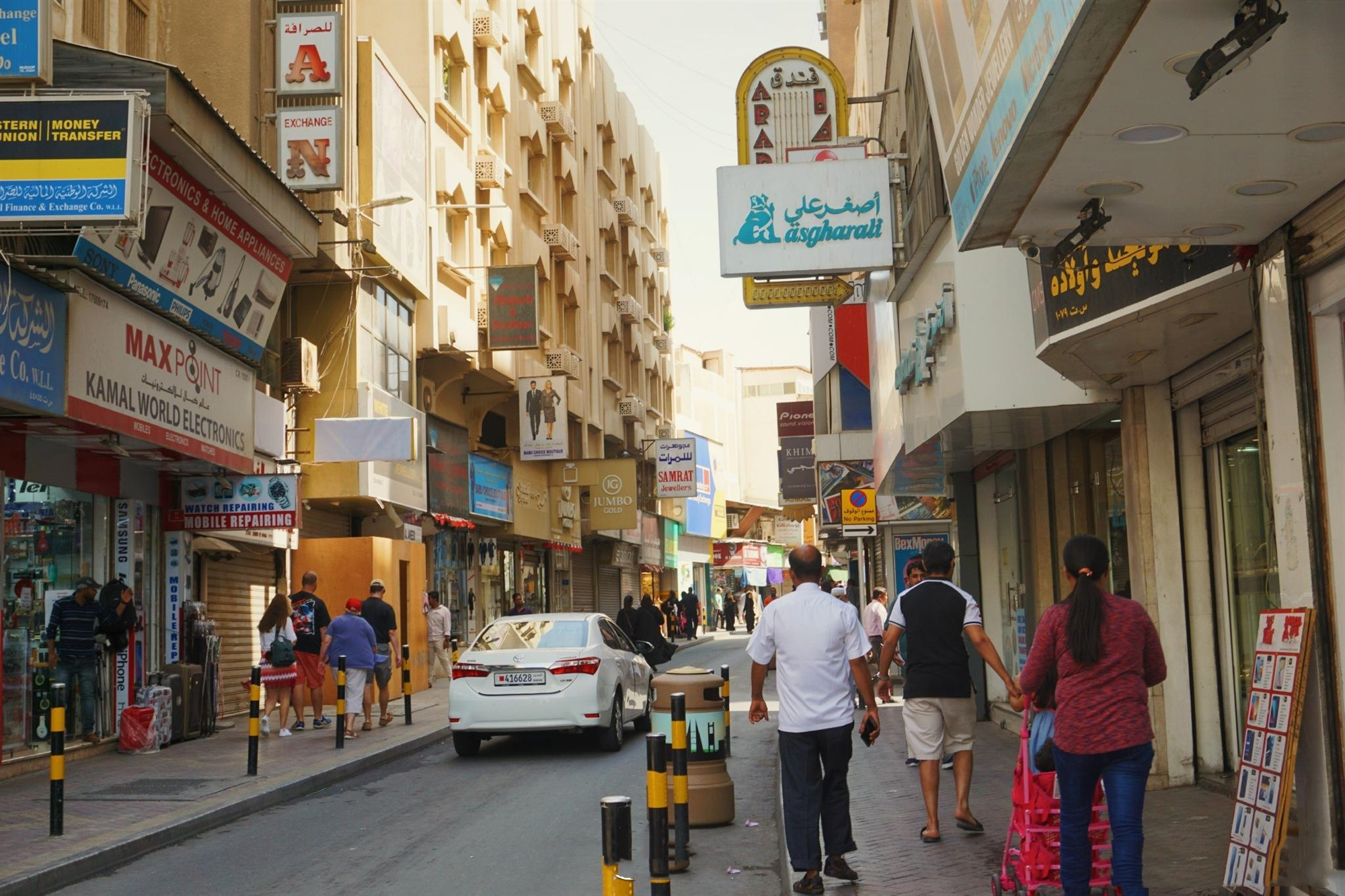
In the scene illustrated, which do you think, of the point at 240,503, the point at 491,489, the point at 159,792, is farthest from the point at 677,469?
the point at 159,792

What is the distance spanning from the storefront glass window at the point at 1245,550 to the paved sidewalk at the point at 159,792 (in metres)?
8.15

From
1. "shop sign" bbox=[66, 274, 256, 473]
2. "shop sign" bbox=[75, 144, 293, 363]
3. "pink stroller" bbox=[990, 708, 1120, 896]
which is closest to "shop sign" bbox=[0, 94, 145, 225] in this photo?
"shop sign" bbox=[75, 144, 293, 363]

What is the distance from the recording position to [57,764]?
10055 mm

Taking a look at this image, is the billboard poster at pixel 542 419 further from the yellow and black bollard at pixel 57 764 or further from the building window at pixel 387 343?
the yellow and black bollard at pixel 57 764

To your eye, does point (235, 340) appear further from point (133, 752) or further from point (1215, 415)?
point (1215, 415)

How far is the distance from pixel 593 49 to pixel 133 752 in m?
38.3

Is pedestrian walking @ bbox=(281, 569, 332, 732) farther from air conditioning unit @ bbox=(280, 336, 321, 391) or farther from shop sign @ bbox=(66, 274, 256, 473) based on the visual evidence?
air conditioning unit @ bbox=(280, 336, 321, 391)

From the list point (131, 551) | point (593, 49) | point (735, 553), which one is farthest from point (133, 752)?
point (735, 553)

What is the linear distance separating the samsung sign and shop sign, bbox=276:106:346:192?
26.8ft

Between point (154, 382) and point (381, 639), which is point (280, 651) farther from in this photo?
point (154, 382)

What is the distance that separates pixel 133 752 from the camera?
52.3 feet

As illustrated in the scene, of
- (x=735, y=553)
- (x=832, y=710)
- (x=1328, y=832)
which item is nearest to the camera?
(x=1328, y=832)

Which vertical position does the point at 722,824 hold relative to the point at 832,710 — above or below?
below

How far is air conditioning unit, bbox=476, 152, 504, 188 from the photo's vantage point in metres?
32.2
